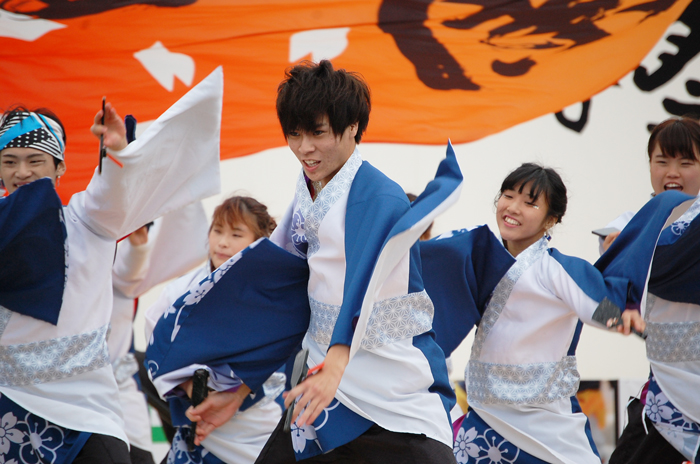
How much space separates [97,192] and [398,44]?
2.48 meters

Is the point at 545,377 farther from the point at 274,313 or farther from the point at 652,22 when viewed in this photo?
the point at 652,22

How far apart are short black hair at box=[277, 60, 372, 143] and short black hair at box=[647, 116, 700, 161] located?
1495mm

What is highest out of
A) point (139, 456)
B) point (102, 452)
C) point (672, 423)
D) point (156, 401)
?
point (672, 423)

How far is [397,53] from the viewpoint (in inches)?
161

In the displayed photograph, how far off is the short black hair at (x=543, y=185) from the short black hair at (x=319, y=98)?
3.11ft

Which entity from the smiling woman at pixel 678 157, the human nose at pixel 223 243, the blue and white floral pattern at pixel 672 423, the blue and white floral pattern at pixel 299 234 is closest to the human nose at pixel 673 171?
the smiling woman at pixel 678 157

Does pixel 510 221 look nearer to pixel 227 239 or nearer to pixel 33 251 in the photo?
pixel 227 239

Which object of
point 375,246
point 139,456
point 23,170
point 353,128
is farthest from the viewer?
point 139,456

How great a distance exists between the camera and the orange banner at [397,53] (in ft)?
12.6

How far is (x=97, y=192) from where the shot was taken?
6.83 ft

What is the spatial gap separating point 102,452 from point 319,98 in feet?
4.19

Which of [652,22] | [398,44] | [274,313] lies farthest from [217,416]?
[652,22]

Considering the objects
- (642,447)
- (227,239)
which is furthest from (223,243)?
(642,447)

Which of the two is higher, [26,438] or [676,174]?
[676,174]
